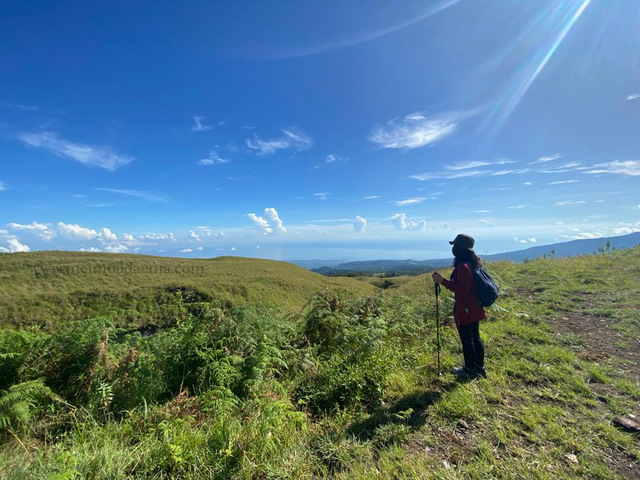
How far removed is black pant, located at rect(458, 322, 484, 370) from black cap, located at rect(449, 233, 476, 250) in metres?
1.42

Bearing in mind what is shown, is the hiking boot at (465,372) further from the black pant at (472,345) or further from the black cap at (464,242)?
the black cap at (464,242)

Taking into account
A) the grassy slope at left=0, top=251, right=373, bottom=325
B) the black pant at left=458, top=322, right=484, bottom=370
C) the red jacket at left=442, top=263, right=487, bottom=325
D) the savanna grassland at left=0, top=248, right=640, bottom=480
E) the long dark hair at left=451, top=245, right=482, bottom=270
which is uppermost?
the long dark hair at left=451, top=245, right=482, bottom=270

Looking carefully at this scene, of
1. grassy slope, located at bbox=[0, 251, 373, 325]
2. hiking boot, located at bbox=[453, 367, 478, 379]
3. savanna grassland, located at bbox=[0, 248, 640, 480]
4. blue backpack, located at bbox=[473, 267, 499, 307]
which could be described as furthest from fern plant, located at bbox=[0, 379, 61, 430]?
grassy slope, located at bbox=[0, 251, 373, 325]

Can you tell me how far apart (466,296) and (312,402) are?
3251 millimetres

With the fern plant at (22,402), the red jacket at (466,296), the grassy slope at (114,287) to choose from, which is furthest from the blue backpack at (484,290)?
the grassy slope at (114,287)

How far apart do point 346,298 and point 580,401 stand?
5.82 m

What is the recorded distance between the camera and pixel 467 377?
5.04m

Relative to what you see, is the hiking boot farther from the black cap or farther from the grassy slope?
the grassy slope

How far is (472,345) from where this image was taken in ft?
16.7

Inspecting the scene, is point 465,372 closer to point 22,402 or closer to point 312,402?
point 312,402

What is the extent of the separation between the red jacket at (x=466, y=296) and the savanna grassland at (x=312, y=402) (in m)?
1.15

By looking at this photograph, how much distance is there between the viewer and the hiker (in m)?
4.93

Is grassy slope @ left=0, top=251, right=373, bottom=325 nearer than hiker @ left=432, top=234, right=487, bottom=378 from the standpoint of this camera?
No

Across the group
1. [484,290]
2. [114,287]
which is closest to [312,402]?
[484,290]
